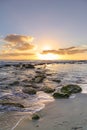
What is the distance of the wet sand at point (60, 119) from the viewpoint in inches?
312

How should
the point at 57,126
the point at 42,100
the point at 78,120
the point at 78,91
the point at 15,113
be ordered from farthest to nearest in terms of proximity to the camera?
the point at 78,91
the point at 42,100
the point at 15,113
the point at 78,120
the point at 57,126

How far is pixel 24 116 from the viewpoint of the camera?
31.2ft

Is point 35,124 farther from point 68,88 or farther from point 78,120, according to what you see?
point 68,88

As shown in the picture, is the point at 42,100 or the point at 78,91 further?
the point at 78,91

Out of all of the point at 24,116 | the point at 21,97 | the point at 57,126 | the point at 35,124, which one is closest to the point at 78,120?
the point at 57,126

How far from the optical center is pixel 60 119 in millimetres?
8875

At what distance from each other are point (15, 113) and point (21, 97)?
4.28m

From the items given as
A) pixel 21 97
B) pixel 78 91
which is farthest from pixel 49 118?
pixel 78 91

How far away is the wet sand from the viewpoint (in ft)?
26.0

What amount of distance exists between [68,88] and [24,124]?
8420 mm

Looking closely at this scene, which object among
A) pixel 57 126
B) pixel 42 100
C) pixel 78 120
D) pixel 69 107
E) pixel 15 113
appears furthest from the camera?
pixel 42 100

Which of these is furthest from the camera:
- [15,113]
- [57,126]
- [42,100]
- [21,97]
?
[21,97]

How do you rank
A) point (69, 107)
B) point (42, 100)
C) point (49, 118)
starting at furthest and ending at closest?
point (42, 100) < point (69, 107) < point (49, 118)

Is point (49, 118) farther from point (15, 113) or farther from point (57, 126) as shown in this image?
point (15, 113)
